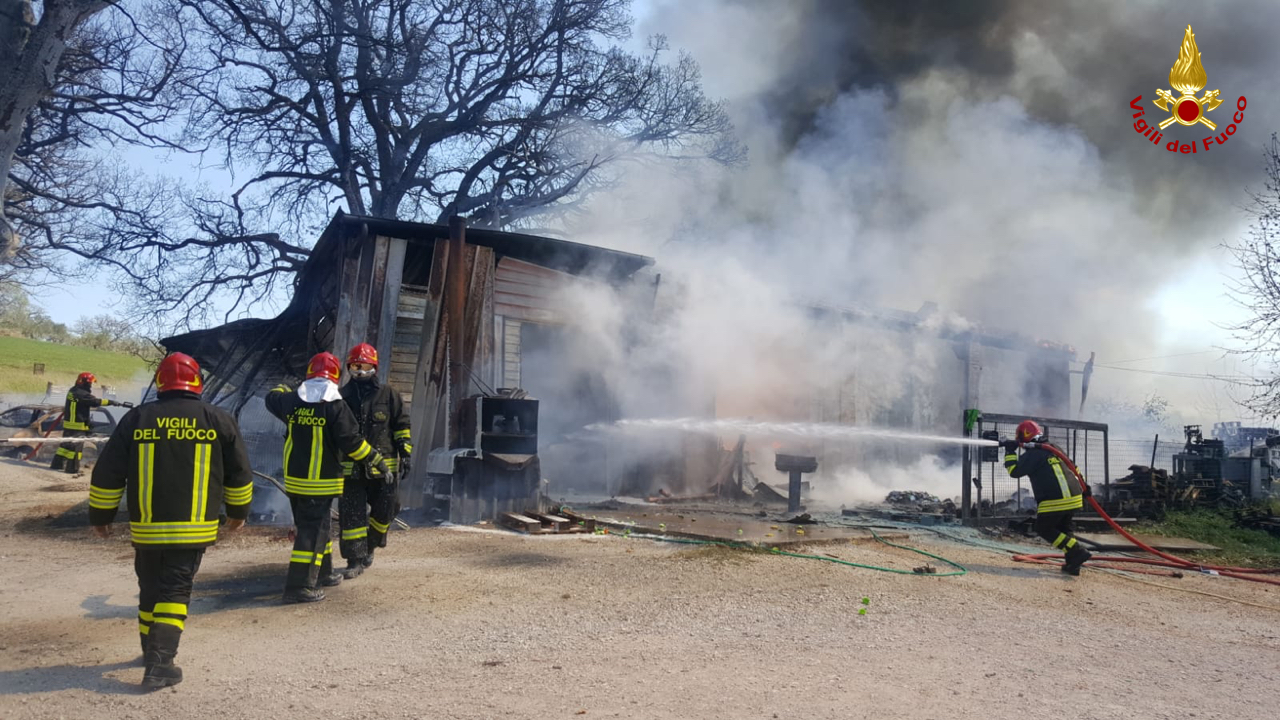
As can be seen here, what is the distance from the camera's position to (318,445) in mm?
5242

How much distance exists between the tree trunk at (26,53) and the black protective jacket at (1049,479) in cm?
1259

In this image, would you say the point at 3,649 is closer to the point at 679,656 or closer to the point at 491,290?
the point at 679,656

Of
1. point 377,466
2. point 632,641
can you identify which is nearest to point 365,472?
point 377,466

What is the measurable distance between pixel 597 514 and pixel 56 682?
661 centimetres

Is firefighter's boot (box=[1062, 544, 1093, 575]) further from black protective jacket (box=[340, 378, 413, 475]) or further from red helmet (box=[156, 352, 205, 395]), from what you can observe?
red helmet (box=[156, 352, 205, 395])

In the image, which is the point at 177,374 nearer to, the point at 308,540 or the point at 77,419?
the point at 308,540

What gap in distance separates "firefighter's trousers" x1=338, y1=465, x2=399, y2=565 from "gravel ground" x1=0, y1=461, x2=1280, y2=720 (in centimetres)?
29

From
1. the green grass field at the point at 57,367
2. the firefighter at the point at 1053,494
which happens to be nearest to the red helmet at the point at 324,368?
the firefighter at the point at 1053,494

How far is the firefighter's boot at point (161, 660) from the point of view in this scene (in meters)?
3.57

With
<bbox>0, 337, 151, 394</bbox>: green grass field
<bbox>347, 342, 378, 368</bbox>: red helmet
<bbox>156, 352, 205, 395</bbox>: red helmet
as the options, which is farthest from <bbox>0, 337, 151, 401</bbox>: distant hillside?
<bbox>156, 352, 205, 395</bbox>: red helmet

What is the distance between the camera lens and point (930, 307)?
21.0m

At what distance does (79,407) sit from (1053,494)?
1443 centimetres

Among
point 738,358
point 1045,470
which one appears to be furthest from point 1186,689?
point 738,358

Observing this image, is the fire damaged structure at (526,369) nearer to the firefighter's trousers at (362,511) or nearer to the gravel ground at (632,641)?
the firefighter's trousers at (362,511)
